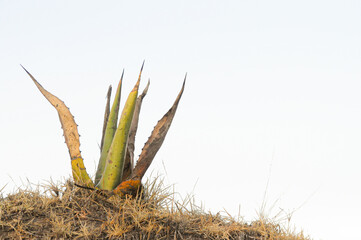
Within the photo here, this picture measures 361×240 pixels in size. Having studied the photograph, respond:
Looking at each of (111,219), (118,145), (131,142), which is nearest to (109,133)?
(131,142)

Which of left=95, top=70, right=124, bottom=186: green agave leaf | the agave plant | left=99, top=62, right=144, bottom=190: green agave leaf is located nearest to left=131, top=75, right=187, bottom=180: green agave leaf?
the agave plant

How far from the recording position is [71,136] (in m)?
4.12

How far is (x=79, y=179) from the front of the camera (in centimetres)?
399

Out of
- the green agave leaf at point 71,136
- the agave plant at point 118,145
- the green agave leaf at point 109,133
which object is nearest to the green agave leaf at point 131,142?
the agave plant at point 118,145

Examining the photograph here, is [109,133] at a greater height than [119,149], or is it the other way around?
[109,133]

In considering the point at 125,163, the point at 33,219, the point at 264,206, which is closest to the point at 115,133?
the point at 125,163

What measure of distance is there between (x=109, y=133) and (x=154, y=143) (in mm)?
452

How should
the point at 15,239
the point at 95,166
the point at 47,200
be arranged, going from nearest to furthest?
the point at 15,239
the point at 47,200
the point at 95,166

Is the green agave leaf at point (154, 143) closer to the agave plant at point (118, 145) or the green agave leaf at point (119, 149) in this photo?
the agave plant at point (118, 145)

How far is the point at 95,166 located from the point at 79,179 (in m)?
0.20

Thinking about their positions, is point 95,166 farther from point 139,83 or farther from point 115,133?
point 139,83

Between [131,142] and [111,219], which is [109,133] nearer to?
[131,142]

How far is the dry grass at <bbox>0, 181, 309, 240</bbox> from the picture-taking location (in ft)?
11.6

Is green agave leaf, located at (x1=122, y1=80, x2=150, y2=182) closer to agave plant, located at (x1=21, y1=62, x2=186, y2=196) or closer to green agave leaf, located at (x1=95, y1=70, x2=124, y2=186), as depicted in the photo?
agave plant, located at (x1=21, y1=62, x2=186, y2=196)
